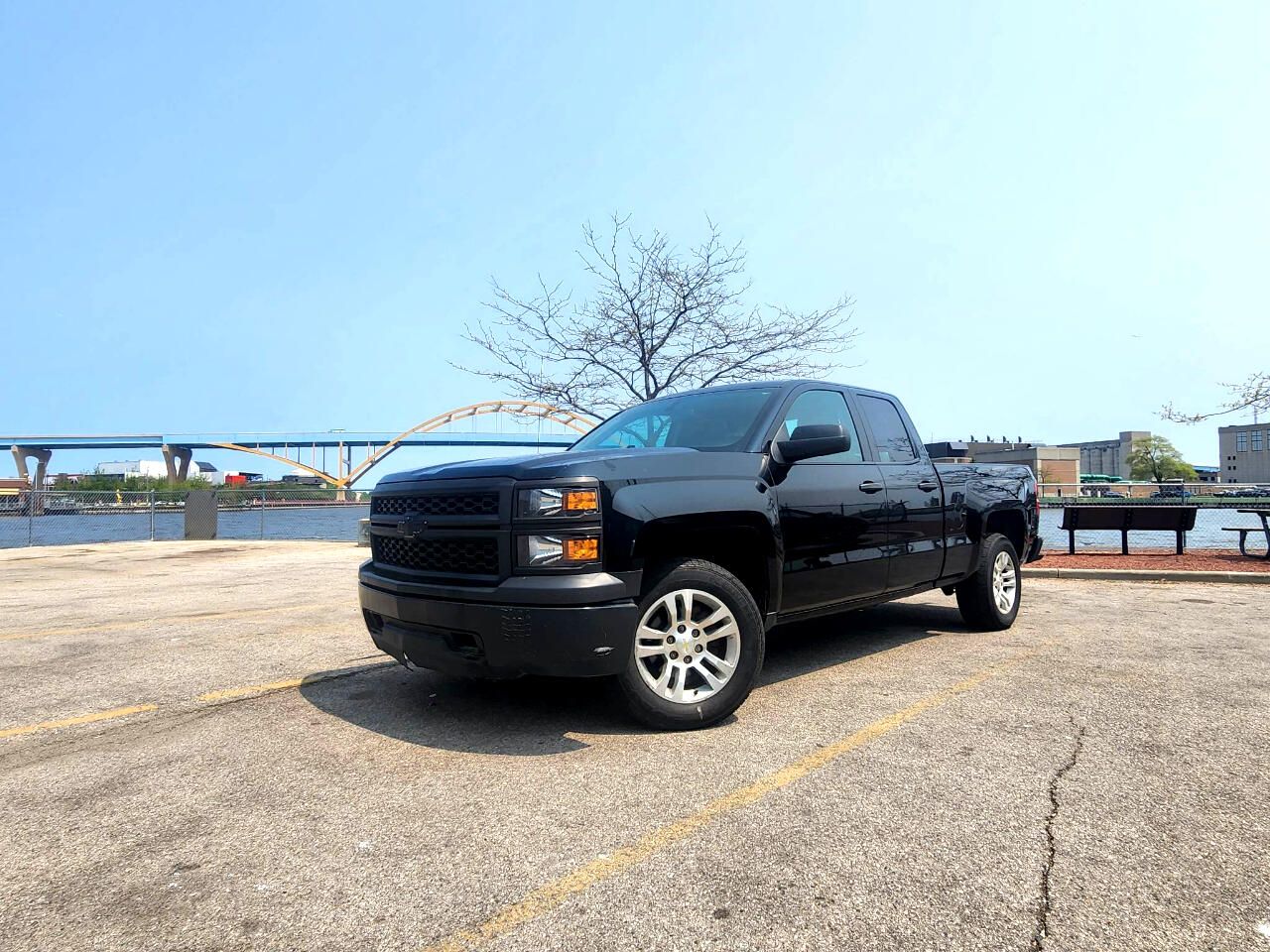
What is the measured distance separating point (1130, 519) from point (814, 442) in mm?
10778

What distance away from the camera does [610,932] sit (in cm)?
218

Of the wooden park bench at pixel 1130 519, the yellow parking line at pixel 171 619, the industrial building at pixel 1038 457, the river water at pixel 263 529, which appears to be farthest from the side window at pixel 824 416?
the industrial building at pixel 1038 457

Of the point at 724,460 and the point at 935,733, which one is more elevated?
the point at 724,460

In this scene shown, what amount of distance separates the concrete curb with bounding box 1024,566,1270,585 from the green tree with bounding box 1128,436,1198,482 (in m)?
115

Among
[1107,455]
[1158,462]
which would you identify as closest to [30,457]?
[1158,462]

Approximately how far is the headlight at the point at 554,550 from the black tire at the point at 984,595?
398 centimetres

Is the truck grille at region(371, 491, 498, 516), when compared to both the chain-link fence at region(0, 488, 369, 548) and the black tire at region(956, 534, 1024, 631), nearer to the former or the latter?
the black tire at region(956, 534, 1024, 631)

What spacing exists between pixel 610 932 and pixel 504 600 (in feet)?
5.48

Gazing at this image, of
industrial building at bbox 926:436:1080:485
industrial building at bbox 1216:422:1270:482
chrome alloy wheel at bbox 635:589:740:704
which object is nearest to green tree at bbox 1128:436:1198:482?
industrial building at bbox 1216:422:1270:482

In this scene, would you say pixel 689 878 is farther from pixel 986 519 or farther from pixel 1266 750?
pixel 986 519

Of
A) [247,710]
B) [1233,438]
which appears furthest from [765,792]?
[1233,438]

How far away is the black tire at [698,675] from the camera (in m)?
3.83

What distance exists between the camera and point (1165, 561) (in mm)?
11891

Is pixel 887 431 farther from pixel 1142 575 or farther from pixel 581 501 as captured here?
pixel 1142 575
